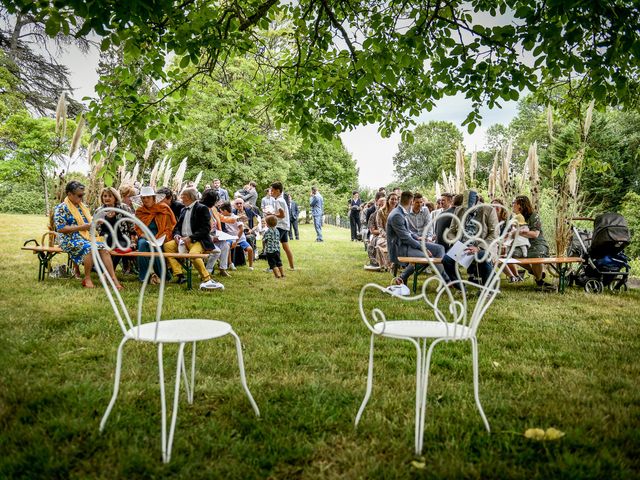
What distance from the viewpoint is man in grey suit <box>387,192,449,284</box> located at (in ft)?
23.9

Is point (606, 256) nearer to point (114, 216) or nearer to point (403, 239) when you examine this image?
point (403, 239)

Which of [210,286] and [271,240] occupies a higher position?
[271,240]

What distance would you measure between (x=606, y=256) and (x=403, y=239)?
3.38m

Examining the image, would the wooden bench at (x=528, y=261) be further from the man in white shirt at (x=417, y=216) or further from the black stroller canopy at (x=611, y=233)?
the man in white shirt at (x=417, y=216)

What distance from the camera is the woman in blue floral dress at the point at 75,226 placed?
683cm

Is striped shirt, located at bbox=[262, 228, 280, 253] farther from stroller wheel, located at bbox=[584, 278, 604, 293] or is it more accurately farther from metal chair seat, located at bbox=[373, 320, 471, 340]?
metal chair seat, located at bbox=[373, 320, 471, 340]

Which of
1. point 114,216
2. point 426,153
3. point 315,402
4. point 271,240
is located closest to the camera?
point 315,402

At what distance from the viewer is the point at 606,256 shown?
25.0 feet

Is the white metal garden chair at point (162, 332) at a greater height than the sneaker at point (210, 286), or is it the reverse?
the white metal garden chair at point (162, 332)

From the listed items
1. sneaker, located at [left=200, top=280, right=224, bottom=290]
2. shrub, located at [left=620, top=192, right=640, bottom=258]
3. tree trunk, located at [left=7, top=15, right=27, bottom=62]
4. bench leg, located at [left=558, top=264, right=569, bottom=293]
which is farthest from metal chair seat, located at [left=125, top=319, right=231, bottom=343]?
tree trunk, located at [left=7, top=15, right=27, bottom=62]

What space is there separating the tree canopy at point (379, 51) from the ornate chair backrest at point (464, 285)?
1.61m

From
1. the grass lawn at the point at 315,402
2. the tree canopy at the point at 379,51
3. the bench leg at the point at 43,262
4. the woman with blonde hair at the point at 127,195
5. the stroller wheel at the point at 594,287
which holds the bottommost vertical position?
the grass lawn at the point at 315,402

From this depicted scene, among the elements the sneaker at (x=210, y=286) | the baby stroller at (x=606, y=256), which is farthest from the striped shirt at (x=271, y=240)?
the baby stroller at (x=606, y=256)

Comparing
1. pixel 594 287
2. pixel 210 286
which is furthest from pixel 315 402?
pixel 594 287
